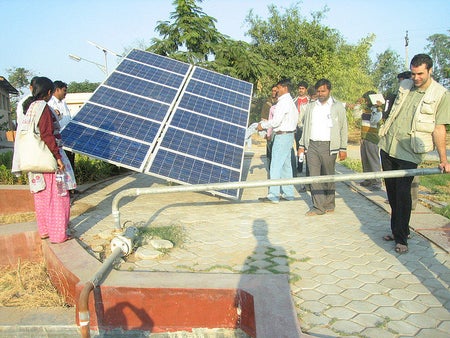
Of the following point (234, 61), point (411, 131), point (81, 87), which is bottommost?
point (411, 131)

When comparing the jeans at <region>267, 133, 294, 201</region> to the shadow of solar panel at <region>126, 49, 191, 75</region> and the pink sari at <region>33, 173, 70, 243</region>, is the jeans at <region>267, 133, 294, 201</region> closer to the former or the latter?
the shadow of solar panel at <region>126, 49, 191, 75</region>

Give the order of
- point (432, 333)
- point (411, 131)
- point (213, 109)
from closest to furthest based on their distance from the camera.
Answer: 1. point (432, 333)
2. point (411, 131)
3. point (213, 109)

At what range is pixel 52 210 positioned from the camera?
398cm

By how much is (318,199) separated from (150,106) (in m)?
3.07

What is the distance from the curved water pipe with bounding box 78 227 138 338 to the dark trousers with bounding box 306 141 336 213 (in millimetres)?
2593

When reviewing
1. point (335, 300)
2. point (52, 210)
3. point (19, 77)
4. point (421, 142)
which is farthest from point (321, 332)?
point (19, 77)

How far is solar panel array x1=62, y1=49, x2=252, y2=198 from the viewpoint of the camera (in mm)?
5242

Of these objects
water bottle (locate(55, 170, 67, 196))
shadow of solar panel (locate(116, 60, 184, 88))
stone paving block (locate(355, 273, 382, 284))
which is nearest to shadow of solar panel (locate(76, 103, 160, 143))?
shadow of solar panel (locate(116, 60, 184, 88))

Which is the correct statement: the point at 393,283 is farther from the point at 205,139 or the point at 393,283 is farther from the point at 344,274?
the point at 205,139

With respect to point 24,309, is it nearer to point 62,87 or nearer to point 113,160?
point 113,160

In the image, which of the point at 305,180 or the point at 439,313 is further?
the point at 305,180

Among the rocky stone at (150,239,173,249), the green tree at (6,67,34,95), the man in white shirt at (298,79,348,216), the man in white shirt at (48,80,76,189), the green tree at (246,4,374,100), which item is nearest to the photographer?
the rocky stone at (150,239,173,249)

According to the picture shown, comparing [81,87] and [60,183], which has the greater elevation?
[81,87]

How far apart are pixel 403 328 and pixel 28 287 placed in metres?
3.33
